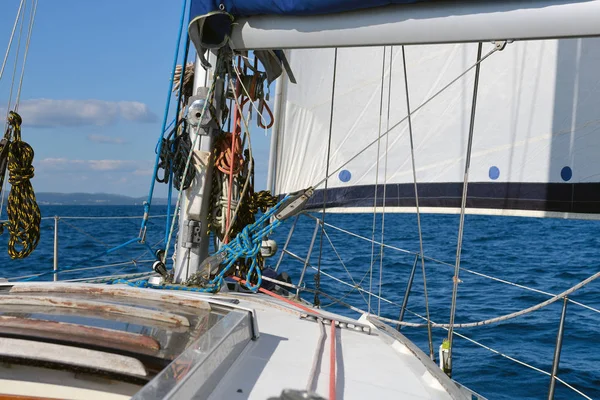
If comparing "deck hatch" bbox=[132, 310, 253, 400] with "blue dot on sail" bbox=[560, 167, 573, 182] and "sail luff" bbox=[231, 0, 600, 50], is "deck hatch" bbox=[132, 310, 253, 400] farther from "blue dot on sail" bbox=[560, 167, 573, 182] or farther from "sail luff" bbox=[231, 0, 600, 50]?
"blue dot on sail" bbox=[560, 167, 573, 182]

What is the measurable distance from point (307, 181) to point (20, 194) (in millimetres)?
2675

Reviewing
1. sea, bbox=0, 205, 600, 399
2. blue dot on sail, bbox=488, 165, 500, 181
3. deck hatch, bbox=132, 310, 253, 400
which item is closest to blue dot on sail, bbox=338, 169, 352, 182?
sea, bbox=0, 205, 600, 399

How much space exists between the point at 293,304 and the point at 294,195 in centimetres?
60

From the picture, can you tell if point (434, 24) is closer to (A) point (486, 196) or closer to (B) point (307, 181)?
(A) point (486, 196)

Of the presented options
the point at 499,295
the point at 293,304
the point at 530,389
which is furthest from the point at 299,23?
the point at 499,295

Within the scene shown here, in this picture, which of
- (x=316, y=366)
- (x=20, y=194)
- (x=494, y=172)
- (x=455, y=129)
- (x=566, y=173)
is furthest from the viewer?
(x=455, y=129)

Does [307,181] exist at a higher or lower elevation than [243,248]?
higher

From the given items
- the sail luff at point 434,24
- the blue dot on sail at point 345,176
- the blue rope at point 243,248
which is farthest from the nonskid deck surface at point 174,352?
the blue dot on sail at point 345,176

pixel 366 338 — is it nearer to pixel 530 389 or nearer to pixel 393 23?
pixel 393 23

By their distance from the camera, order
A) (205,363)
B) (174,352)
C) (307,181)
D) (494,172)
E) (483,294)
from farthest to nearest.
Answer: (483,294), (307,181), (494,172), (174,352), (205,363)

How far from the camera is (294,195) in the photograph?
3408 millimetres

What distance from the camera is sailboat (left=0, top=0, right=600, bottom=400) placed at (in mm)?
1926

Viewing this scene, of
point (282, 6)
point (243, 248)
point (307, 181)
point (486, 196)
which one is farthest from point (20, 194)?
point (486, 196)

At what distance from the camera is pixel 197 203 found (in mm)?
3809
